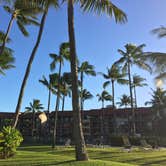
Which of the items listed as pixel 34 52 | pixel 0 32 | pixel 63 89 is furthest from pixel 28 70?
pixel 63 89

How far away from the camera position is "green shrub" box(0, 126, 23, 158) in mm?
15304

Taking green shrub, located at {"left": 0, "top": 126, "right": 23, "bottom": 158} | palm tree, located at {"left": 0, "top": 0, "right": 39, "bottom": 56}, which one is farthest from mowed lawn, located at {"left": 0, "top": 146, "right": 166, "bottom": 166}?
palm tree, located at {"left": 0, "top": 0, "right": 39, "bottom": 56}

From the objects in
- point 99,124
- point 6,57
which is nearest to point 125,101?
point 99,124

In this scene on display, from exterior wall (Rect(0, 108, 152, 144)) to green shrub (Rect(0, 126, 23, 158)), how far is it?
34.8 m

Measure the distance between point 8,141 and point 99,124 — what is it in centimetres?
4243

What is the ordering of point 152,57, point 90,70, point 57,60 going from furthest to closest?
1. point 90,70
2. point 57,60
3. point 152,57

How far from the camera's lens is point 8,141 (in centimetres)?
1556

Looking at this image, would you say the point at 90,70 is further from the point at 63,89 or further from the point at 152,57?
the point at 152,57

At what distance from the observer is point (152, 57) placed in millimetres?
20234

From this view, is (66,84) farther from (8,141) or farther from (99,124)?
(8,141)

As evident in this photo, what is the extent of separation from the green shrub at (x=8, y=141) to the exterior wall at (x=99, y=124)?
114 ft

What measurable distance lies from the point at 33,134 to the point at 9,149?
46.3 meters

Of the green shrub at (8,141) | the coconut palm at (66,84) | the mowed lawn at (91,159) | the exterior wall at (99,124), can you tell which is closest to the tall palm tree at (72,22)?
the mowed lawn at (91,159)

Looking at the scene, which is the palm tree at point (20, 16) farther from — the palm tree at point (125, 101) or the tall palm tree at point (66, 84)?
the palm tree at point (125, 101)
